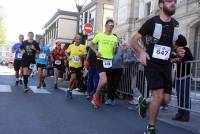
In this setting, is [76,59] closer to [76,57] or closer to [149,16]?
[76,57]

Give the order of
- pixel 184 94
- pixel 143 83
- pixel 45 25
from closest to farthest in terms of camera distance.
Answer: pixel 184 94 < pixel 143 83 < pixel 45 25

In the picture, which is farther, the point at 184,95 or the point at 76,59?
the point at 76,59

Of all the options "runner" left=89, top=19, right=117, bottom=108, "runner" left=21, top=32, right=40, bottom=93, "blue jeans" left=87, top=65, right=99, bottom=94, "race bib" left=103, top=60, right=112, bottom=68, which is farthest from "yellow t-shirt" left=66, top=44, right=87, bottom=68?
"race bib" left=103, top=60, right=112, bottom=68

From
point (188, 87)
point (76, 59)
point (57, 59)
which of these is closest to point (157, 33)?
point (188, 87)

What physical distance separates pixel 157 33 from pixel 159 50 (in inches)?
9.1

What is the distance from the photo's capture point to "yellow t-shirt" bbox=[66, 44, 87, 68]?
11.8m

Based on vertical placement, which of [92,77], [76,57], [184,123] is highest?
[76,57]

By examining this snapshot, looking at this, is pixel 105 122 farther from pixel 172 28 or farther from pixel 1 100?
pixel 1 100

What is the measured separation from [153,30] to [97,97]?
3.65 metres

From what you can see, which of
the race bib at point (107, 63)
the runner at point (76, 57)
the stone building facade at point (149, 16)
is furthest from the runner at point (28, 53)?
the stone building facade at point (149, 16)

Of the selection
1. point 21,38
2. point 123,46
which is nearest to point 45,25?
point 21,38

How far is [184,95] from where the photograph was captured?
28.0 feet

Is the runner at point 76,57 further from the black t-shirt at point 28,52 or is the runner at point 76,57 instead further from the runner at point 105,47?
the runner at point 105,47

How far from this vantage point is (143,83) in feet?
34.3
